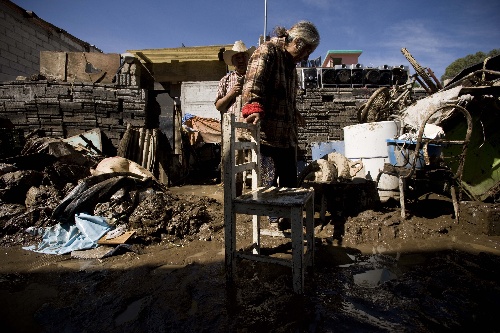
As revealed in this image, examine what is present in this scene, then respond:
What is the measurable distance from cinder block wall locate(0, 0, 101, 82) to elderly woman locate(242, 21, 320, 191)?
12.0 m

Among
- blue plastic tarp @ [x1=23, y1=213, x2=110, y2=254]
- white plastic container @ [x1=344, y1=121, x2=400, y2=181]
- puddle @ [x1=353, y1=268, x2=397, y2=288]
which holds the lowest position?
A: puddle @ [x1=353, y1=268, x2=397, y2=288]

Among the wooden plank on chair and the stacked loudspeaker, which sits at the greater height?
the stacked loudspeaker

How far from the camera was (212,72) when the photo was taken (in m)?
10.3

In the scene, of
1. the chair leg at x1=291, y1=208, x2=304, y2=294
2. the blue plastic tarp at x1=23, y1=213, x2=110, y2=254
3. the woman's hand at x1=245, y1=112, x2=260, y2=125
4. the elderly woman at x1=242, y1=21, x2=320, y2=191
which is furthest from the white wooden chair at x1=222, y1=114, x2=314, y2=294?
the blue plastic tarp at x1=23, y1=213, x2=110, y2=254

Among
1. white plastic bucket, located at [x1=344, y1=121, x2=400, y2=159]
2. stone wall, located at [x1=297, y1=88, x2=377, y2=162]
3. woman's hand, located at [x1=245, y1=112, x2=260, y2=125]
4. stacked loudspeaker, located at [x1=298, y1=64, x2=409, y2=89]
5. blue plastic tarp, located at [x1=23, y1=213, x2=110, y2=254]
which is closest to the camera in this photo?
woman's hand, located at [x1=245, y1=112, x2=260, y2=125]

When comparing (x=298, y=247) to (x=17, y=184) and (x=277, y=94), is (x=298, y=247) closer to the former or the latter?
(x=277, y=94)

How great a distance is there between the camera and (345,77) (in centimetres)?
1034

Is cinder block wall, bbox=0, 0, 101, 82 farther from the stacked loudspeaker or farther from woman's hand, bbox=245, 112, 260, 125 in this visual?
woman's hand, bbox=245, 112, 260, 125

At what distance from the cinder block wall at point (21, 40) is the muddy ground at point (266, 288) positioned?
10.6 meters

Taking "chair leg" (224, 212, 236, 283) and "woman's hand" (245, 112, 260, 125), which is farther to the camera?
"woman's hand" (245, 112, 260, 125)

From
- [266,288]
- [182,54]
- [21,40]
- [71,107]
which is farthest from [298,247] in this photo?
[21,40]

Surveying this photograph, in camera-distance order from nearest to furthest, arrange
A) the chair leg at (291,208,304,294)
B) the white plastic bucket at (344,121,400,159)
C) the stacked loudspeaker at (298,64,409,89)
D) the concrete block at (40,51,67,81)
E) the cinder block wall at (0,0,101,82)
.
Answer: the chair leg at (291,208,304,294)
the white plastic bucket at (344,121,400,159)
the concrete block at (40,51,67,81)
the cinder block wall at (0,0,101,82)
the stacked loudspeaker at (298,64,409,89)

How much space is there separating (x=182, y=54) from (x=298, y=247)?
32.6 ft

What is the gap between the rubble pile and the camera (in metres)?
3.24
